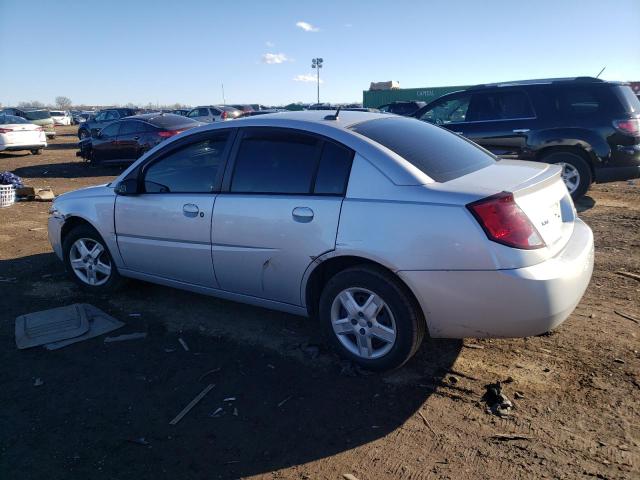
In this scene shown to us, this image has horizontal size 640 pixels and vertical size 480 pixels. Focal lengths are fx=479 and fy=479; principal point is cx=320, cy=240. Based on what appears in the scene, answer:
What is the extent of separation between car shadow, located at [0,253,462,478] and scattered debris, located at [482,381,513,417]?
329 millimetres

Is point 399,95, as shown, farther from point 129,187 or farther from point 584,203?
point 129,187

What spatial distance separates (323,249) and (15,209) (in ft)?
26.9

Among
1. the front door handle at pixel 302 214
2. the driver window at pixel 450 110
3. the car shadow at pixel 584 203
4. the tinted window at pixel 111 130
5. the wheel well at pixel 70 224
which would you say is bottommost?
the car shadow at pixel 584 203

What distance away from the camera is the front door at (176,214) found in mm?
3850

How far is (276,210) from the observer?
3.40 meters

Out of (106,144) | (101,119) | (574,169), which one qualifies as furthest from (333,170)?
(101,119)

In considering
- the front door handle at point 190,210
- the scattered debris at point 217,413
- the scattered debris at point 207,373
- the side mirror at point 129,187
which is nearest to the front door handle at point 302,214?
the front door handle at point 190,210

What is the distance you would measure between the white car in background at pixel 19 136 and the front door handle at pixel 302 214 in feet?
57.1

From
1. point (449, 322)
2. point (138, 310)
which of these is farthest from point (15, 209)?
point (449, 322)

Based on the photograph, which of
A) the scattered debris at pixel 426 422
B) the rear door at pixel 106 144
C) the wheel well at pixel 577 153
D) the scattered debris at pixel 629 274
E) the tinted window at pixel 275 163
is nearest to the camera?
the scattered debris at pixel 426 422

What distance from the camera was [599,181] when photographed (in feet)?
25.1

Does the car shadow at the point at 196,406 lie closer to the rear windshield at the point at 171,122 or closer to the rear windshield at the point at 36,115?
the rear windshield at the point at 171,122

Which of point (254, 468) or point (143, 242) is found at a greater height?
point (143, 242)

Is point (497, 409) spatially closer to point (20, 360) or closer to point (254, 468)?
point (254, 468)
